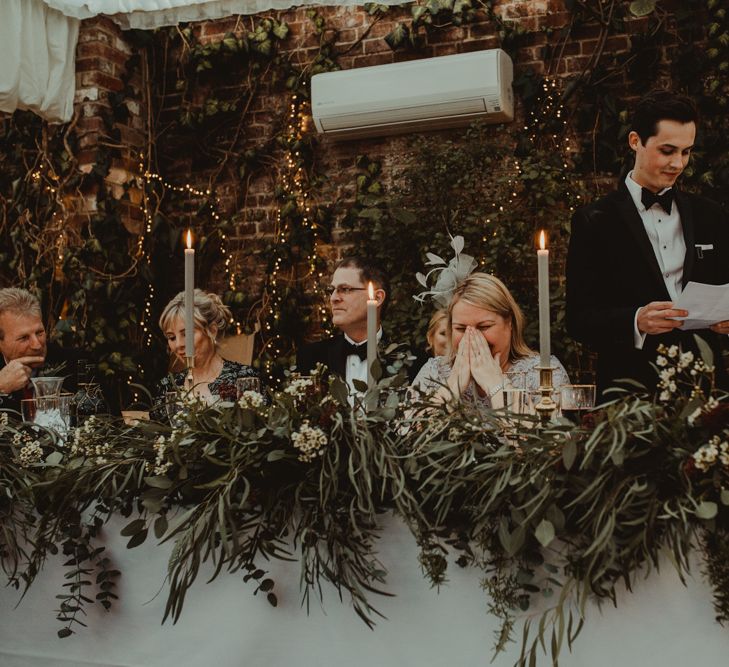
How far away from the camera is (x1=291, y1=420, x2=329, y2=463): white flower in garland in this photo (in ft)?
4.07

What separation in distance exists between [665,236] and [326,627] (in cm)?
158

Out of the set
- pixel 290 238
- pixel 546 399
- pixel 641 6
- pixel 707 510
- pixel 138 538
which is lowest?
pixel 138 538

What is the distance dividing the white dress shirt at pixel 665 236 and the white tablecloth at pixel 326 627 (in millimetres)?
1375

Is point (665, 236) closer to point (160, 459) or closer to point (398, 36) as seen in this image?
point (160, 459)

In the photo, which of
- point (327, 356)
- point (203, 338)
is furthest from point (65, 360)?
point (327, 356)

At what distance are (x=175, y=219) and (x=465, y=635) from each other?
11.3 ft

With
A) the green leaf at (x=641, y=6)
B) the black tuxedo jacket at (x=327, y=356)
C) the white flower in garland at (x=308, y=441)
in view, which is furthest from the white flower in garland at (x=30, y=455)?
the green leaf at (x=641, y=6)

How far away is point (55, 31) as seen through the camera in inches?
142

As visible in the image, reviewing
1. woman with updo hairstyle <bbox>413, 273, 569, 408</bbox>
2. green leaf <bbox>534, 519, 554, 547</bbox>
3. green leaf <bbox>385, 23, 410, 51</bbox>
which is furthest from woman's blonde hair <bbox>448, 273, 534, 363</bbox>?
green leaf <bbox>385, 23, 410, 51</bbox>

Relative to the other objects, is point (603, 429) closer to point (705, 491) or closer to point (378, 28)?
point (705, 491)

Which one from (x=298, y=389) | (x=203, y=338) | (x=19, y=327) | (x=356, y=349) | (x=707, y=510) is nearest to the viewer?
(x=707, y=510)

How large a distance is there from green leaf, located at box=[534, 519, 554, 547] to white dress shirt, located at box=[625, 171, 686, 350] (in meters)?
1.42

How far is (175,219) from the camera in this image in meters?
4.27

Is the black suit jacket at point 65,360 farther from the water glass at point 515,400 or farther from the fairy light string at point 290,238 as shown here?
the water glass at point 515,400
